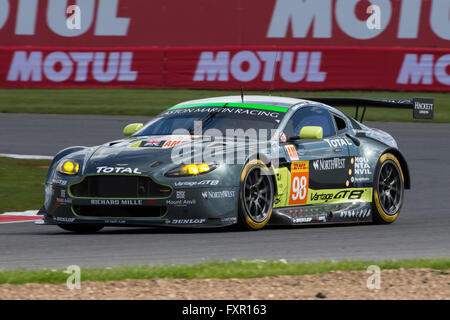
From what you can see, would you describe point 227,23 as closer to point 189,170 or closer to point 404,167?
point 404,167

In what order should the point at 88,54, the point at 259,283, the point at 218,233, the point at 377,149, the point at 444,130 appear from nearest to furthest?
the point at 259,283
the point at 218,233
the point at 377,149
the point at 444,130
the point at 88,54

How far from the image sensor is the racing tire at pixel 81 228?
9523 mm

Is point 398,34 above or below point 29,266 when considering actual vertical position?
above

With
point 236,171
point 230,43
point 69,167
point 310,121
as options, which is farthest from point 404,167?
point 230,43

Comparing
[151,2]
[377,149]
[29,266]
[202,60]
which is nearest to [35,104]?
[202,60]

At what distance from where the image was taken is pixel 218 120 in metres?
10.0

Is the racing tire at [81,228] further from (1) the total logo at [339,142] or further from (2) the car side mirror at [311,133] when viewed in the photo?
(1) the total logo at [339,142]

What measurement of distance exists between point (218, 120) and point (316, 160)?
3.39 feet

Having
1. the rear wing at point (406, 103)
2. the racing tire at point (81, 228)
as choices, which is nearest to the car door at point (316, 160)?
the rear wing at point (406, 103)

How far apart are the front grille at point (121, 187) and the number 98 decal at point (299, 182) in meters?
1.42

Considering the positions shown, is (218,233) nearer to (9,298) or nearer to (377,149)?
(377,149)

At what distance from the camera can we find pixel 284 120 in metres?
10.1

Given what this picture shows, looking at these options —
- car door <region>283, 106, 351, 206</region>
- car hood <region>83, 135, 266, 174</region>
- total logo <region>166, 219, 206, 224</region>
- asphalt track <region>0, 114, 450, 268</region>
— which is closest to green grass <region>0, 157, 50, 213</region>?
asphalt track <region>0, 114, 450, 268</region>
